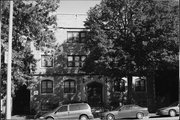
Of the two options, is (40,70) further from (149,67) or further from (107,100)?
(149,67)

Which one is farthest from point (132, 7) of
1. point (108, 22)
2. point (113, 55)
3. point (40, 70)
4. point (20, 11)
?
point (40, 70)

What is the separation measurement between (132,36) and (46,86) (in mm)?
14217

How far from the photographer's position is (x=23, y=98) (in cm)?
4044

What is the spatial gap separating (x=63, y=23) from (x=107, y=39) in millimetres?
10690

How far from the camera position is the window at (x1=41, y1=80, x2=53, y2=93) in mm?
38688

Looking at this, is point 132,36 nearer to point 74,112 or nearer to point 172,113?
point 172,113

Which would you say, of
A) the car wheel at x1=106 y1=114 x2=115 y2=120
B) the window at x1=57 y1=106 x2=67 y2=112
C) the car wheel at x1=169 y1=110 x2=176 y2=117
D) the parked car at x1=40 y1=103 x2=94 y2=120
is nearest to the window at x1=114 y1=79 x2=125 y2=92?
the car wheel at x1=169 y1=110 x2=176 y2=117

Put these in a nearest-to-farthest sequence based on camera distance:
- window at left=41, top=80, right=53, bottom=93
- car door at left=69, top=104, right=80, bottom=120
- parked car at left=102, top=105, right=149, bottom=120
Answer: car door at left=69, top=104, right=80, bottom=120, parked car at left=102, top=105, right=149, bottom=120, window at left=41, top=80, right=53, bottom=93

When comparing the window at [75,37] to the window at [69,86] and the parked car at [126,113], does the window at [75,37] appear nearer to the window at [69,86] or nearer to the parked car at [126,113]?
the window at [69,86]

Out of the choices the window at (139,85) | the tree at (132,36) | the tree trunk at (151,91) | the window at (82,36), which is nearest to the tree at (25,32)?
the tree at (132,36)

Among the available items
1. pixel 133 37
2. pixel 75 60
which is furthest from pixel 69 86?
pixel 133 37

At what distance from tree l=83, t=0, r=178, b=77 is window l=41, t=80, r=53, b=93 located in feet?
29.2

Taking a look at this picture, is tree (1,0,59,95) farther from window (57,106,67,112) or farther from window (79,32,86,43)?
window (79,32,86,43)

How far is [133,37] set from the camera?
30.6 meters
